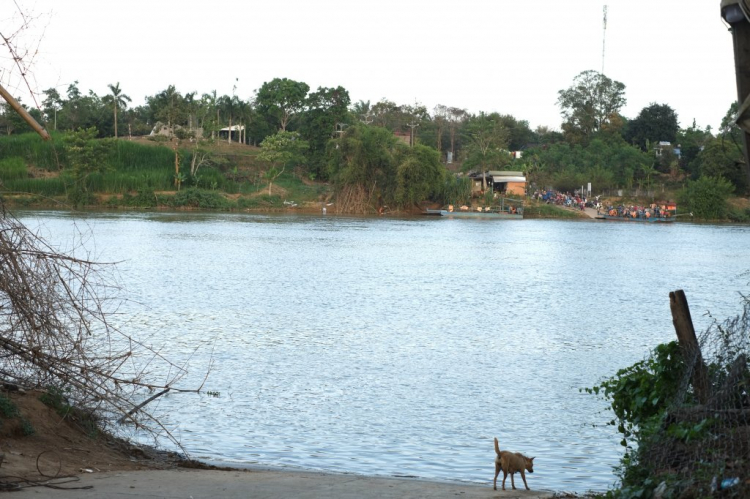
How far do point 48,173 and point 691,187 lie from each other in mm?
62841

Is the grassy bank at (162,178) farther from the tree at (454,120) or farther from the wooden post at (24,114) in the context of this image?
the wooden post at (24,114)

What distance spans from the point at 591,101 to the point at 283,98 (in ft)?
130

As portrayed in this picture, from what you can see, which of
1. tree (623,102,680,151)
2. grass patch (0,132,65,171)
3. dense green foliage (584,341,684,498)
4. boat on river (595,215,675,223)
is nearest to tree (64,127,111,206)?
grass patch (0,132,65,171)

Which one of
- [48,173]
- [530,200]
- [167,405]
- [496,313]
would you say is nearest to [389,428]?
[167,405]

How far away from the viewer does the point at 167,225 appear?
65938mm

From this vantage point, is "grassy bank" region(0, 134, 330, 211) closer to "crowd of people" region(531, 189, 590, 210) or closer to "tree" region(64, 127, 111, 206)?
"tree" region(64, 127, 111, 206)

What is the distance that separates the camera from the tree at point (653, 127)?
344 ft

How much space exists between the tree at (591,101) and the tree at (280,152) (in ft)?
124

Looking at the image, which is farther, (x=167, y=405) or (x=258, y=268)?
(x=258, y=268)

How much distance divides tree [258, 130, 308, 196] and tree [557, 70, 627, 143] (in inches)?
1485

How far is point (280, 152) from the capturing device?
88.2m

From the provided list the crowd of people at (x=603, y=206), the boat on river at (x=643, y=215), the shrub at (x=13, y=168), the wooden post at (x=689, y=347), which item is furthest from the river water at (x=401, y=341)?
the crowd of people at (x=603, y=206)

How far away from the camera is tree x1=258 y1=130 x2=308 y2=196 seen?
87.9m

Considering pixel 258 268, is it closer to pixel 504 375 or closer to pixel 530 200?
pixel 504 375
